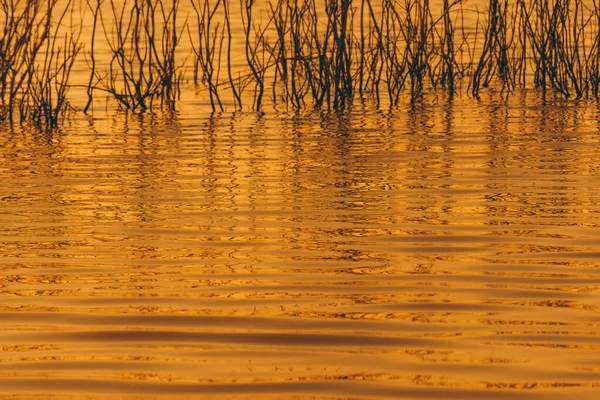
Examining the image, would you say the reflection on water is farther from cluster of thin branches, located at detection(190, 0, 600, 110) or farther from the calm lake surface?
cluster of thin branches, located at detection(190, 0, 600, 110)

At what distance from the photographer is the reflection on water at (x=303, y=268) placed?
109 inches

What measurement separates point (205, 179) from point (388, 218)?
1.21 meters

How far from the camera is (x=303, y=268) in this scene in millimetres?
3723

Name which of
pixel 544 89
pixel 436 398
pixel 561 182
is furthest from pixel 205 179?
pixel 544 89

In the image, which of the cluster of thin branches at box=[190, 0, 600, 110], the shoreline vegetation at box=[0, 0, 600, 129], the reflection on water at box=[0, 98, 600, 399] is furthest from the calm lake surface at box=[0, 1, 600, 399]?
the cluster of thin branches at box=[190, 0, 600, 110]

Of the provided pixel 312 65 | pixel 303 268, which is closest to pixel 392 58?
pixel 312 65

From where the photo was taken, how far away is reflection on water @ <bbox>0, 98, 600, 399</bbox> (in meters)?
2.78

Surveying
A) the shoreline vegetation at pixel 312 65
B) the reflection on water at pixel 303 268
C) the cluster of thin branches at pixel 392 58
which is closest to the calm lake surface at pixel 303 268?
the reflection on water at pixel 303 268

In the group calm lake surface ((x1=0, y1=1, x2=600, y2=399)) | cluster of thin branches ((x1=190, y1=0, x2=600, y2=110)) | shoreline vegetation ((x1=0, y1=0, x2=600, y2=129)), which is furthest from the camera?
cluster of thin branches ((x1=190, y1=0, x2=600, y2=110))

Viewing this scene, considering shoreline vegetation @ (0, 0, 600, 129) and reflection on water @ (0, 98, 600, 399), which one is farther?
shoreline vegetation @ (0, 0, 600, 129)

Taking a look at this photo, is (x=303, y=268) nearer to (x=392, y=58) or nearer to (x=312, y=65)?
(x=392, y=58)

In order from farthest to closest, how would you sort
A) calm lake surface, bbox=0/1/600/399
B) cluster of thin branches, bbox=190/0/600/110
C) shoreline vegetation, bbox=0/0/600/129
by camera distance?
cluster of thin branches, bbox=190/0/600/110 → shoreline vegetation, bbox=0/0/600/129 → calm lake surface, bbox=0/1/600/399

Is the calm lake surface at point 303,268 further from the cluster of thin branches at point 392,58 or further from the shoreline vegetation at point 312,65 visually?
the cluster of thin branches at point 392,58

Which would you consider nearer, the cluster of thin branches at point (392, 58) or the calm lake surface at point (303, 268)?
the calm lake surface at point (303, 268)
